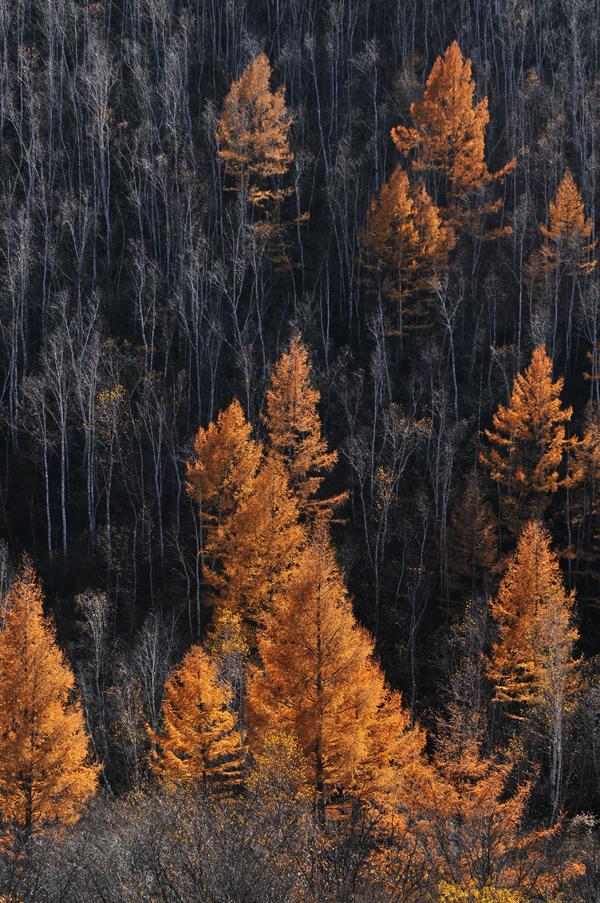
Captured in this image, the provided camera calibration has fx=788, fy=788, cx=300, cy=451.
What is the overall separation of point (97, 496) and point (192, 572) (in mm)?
7366

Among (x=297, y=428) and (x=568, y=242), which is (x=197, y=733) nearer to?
(x=297, y=428)

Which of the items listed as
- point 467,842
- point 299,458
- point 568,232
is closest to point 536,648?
point 467,842

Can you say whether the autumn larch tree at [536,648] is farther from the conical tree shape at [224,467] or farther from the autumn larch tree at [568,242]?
the autumn larch tree at [568,242]

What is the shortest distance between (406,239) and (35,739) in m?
35.0

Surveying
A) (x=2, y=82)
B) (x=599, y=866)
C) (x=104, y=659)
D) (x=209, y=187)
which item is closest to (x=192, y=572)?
(x=104, y=659)

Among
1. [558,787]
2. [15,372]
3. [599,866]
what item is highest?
[15,372]

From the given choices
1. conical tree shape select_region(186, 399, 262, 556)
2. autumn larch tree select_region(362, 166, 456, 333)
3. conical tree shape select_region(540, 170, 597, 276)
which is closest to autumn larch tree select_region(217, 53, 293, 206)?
autumn larch tree select_region(362, 166, 456, 333)

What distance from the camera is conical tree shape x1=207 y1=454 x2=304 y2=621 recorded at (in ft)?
104

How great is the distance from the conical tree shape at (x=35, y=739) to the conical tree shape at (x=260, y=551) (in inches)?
353

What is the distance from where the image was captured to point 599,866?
55.3ft

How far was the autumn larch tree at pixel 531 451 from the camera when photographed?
34.7 metres

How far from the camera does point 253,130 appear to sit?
53.5m

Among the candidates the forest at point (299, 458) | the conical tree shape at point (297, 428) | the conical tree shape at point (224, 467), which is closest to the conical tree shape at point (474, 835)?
the forest at point (299, 458)

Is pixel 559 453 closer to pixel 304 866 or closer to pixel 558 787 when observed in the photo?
pixel 558 787
